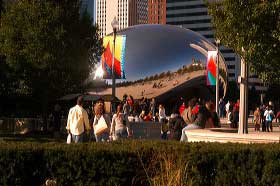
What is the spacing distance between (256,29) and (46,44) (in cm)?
1926

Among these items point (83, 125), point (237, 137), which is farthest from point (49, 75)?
point (237, 137)

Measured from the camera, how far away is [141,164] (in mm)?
10086

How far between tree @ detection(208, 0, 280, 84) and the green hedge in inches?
215

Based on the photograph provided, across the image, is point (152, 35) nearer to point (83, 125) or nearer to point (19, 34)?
point (19, 34)

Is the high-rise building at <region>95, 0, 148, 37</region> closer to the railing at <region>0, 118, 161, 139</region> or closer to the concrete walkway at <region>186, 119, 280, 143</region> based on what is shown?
the railing at <region>0, 118, 161, 139</region>

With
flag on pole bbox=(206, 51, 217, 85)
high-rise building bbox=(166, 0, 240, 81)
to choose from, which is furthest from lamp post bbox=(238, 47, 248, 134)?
high-rise building bbox=(166, 0, 240, 81)

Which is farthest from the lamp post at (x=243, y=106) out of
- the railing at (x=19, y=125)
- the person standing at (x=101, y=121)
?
the railing at (x=19, y=125)

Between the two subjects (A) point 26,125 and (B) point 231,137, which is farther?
(A) point 26,125

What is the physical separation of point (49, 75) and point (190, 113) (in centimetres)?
1558

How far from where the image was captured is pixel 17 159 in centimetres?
1025

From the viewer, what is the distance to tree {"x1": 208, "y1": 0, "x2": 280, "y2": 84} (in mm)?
15227

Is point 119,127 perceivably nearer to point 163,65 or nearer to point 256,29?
point 256,29

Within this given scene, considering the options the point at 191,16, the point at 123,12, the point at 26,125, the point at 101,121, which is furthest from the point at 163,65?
the point at 191,16

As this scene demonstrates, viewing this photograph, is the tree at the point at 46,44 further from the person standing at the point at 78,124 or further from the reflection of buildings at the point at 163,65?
the reflection of buildings at the point at 163,65
